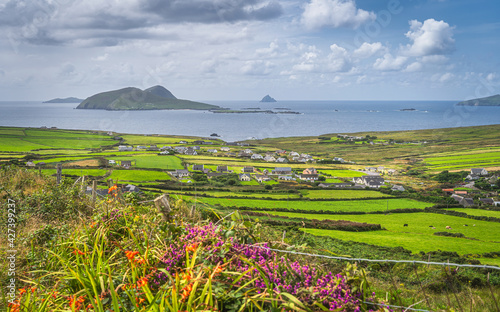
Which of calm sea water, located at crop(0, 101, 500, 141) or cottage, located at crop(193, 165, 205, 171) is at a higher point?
calm sea water, located at crop(0, 101, 500, 141)

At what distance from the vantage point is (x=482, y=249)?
48.3 ft

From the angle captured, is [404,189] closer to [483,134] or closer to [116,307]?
[483,134]

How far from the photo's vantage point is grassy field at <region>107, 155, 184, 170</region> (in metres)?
27.5

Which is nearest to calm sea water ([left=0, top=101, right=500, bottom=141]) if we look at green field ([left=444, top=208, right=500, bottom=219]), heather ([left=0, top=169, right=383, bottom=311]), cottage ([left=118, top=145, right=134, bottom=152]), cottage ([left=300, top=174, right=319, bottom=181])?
cottage ([left=118, top=145, right=134, bottom=152])

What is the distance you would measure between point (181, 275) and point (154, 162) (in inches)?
1109

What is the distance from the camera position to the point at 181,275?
7.36ft

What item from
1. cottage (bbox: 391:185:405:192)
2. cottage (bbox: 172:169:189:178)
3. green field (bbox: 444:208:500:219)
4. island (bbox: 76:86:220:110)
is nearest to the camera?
green field (bbox: 444:208:500:219)

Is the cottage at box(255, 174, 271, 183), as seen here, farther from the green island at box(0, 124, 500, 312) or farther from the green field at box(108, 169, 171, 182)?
the green field at box(108, 169, 171, 182)

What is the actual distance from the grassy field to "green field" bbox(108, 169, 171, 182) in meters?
1.67

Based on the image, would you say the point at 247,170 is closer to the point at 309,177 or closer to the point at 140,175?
the point at 309,177

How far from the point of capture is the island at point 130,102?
118 metres

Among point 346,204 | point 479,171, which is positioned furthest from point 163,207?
point 479,171

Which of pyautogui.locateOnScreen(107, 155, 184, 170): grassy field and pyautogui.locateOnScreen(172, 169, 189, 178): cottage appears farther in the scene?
pyautogui.locateOnScreen(107, 155, 184, 170): grassy field

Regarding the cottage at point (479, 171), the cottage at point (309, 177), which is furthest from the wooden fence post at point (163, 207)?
the cottage at point (479, 171)
